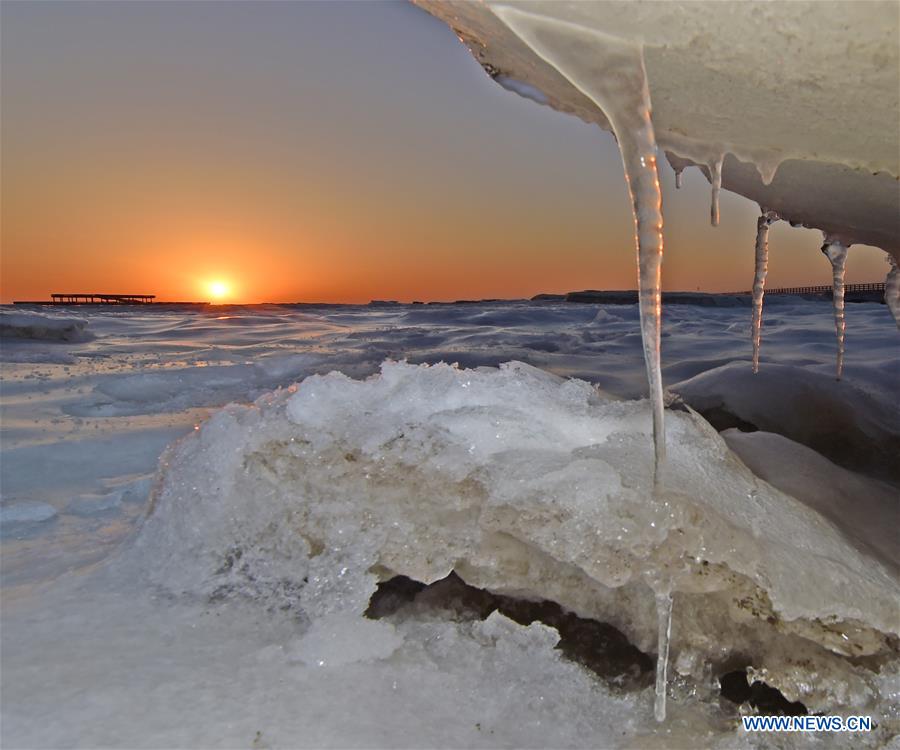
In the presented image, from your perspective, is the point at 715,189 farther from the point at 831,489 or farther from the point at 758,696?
the point at 758,696

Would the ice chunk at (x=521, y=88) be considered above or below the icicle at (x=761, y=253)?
above

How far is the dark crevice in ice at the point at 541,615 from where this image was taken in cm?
138

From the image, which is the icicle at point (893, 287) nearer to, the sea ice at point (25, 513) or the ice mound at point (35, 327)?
the sea ice at point (25, 513)

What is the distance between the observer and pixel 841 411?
355 centimetres

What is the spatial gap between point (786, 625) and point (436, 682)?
2.59ft

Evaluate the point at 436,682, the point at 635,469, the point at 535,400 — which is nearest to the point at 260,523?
the point at 436,682

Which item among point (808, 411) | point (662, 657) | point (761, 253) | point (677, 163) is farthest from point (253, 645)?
point (808, 411)

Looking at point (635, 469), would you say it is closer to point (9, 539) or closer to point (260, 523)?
point (260, 523)

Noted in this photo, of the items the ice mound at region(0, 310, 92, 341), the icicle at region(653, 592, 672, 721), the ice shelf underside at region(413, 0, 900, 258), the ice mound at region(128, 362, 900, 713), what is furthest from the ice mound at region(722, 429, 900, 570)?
the ice mound at region(0, 310, 92, 341)

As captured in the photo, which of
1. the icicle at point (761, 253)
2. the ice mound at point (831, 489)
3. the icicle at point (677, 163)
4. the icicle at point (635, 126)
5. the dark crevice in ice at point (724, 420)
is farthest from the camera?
the dark crevice in ice at point (724, 420)

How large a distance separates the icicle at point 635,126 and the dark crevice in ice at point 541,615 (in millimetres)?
428

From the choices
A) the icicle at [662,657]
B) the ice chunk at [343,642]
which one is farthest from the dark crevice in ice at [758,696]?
the ice chunk at [343,642]

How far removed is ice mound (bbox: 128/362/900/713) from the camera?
4.39 ft

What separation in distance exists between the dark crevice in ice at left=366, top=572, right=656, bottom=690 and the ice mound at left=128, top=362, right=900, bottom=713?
0.04 meters
